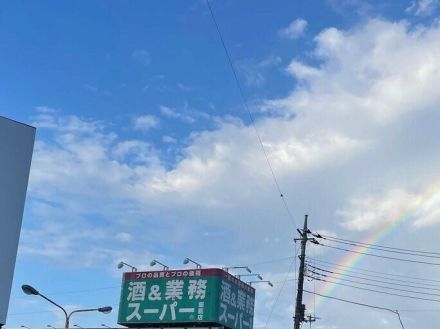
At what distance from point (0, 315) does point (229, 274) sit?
86.4 feet

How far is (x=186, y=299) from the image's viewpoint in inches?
2160

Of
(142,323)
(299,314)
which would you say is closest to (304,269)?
(299,314)

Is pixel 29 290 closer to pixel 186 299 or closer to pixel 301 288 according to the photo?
pixel 301 288

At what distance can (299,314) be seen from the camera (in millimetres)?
36469

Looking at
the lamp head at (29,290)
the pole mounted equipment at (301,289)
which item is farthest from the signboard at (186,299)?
the lamp head at (29,290)

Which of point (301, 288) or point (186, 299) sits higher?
point (186, 299)

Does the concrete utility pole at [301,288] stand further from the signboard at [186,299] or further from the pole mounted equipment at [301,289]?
the signboard at [186,299]

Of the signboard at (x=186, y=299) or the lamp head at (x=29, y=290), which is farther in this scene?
the signboard at (x=186, y=299)

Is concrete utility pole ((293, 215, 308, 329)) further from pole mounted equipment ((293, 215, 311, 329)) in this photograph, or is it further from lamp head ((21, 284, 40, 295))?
lamp head ((21, 284, 40, 295))

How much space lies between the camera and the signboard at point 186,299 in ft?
177

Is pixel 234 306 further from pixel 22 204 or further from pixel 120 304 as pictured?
pixel 22 204

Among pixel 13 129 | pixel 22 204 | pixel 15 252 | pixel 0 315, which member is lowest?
pixel 0 315

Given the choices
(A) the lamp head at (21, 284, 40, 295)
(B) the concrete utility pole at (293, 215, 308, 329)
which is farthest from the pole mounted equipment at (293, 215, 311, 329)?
(A) the lamp head at (21, 284, 40, 295)

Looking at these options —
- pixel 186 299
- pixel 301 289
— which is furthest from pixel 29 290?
pixel 186 299
